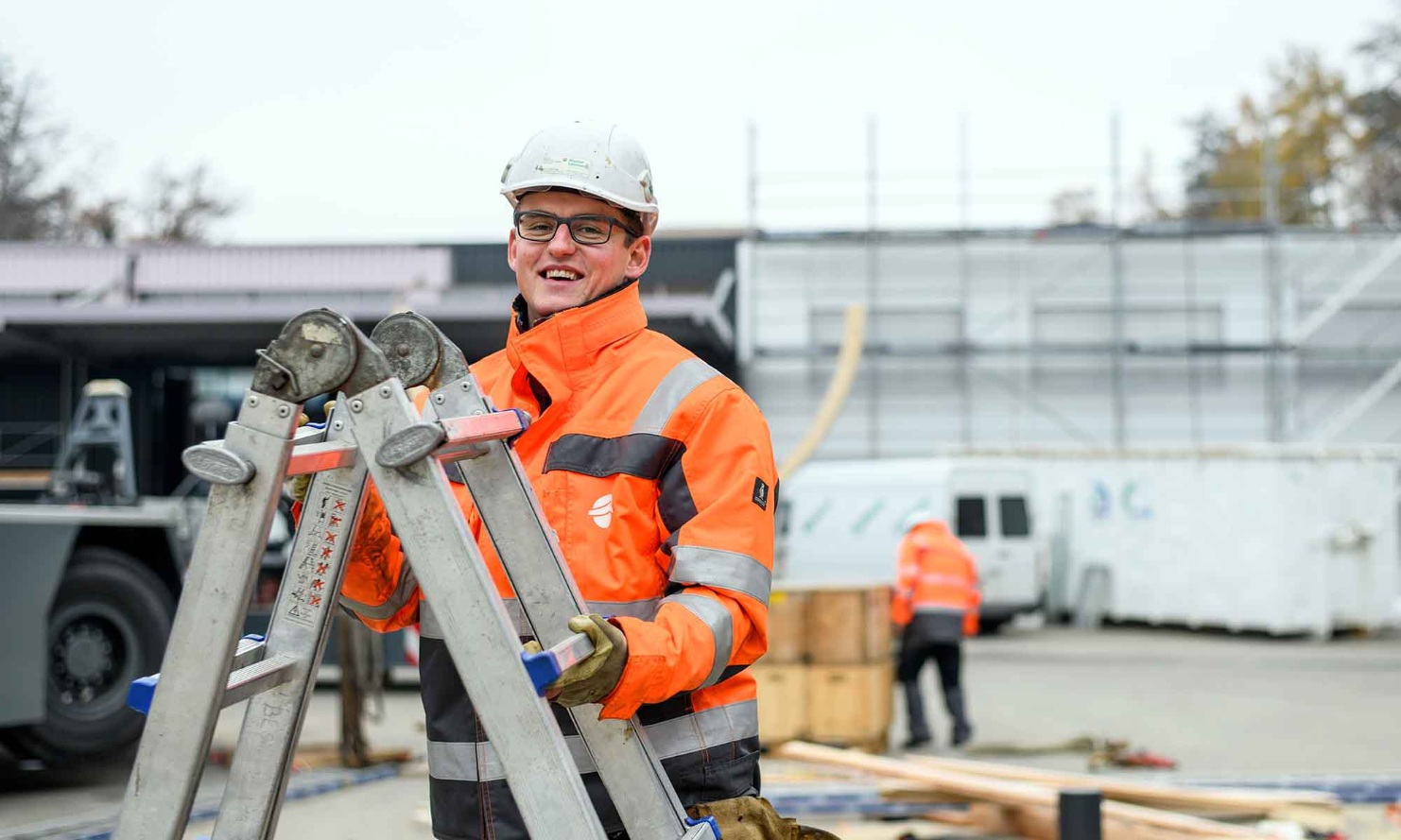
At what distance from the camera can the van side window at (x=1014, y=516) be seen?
19891 mm

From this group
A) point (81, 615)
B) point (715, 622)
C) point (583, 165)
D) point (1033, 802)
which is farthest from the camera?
point (81, 615)

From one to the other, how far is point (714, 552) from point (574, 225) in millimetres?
632

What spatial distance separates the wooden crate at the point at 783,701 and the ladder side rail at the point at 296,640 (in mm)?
7921

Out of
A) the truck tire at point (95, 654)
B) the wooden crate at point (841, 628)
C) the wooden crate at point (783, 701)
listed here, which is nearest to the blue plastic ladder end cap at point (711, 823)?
the truck tire at point (95, 654)

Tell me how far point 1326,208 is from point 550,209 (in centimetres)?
4152

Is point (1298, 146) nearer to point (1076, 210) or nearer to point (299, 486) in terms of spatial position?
point (1076, 210)

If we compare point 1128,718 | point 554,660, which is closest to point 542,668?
point 554,660

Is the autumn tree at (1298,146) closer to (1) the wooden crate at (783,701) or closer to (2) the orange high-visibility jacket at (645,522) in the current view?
(1) the wooden crate at (783,701)

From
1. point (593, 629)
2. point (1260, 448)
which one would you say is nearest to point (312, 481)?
point (593, 629)

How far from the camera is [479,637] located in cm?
222

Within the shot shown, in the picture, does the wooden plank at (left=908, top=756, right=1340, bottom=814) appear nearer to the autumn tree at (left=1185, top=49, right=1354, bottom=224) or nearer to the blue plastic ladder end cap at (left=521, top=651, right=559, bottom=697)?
the blue plastic ladder end cap at (left=521, top=651, right=559, bottom=697)

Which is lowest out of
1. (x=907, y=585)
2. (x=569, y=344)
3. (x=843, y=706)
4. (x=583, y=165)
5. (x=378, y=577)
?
(x=843, y=706)

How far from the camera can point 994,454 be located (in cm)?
2214

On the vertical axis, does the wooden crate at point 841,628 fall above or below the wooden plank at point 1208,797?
above
